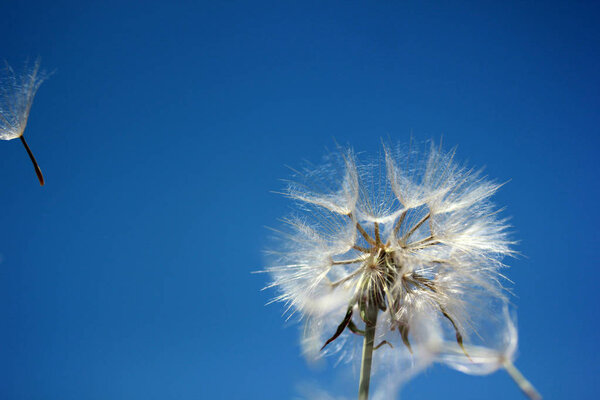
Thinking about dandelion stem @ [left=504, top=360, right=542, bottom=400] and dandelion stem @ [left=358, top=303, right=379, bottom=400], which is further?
dandelion stem @ [left=358, top=303, right=379, bottom=400]

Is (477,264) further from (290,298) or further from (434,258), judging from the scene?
(290,298)

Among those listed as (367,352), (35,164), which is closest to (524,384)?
(367,352)

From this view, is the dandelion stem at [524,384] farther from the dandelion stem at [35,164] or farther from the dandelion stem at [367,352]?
the dandelion stem at [35,164]

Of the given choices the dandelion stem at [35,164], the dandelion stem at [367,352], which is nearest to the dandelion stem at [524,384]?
the dandelion stem at [367,352]

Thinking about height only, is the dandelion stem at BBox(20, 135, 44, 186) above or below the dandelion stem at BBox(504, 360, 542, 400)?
above

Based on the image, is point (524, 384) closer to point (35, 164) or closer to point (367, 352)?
point (367, 352)

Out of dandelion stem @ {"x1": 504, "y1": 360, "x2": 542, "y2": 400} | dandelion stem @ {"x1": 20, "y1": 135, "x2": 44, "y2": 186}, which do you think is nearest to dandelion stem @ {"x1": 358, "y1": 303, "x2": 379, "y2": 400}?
dandelion stem @ {"x1": 504, "y1": 360, "x2": 542, "y2": 400}

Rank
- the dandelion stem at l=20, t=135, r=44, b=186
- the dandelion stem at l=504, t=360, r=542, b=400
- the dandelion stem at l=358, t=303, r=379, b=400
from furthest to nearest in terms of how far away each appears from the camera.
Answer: the dandelion stem at l=358, t=303, r=379, b=400
the dandelion stem at l=20, t=135, r=44, b=186
the dandelion stem at l=504, t=360, r=542, b=400

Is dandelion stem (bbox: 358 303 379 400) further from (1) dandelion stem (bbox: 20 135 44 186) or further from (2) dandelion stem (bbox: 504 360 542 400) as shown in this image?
(1) dandelion stem (bbox: 20 135 44 186)

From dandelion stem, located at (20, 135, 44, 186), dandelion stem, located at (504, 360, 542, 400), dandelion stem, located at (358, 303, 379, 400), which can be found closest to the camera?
dandelion stem, located at (504, 360, 542, 400)

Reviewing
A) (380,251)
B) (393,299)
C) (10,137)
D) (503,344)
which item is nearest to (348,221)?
(380,251)
